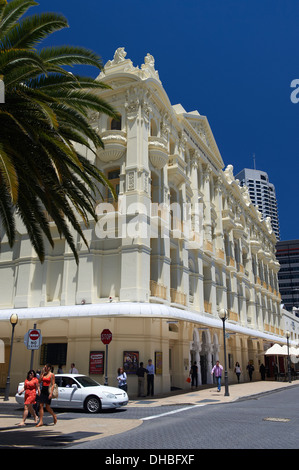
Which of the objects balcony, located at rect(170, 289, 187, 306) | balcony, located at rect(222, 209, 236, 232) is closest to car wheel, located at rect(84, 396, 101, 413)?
balcony, located at rect(170, 289, 187, 306)

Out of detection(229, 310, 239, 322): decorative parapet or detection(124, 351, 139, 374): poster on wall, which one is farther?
detection(229, 310, 239, 322): decorative parapet

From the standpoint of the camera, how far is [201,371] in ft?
97.9

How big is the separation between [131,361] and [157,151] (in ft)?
40.4

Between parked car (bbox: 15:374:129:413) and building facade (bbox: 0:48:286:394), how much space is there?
15.3 feet

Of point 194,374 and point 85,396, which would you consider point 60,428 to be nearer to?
point 85,396

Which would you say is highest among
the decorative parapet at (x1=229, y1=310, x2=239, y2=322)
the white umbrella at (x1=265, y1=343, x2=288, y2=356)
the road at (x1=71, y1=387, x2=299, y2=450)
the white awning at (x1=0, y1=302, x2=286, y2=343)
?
the decorative parapet at (x1=229, y1=310, x2=239, y2=322)

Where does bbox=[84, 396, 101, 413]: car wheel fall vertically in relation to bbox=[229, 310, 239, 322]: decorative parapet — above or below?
below

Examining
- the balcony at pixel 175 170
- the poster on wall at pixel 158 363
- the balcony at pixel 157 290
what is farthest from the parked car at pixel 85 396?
the balcony at pixel 175 170

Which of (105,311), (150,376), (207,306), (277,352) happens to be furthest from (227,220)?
(105,311)

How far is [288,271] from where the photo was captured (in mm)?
144125

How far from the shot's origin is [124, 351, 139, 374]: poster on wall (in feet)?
70.0

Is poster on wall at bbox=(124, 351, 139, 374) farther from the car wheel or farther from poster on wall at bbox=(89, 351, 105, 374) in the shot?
the car wheel
